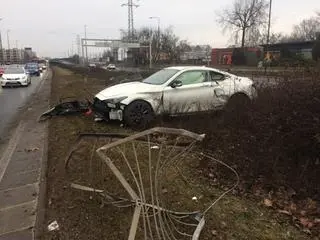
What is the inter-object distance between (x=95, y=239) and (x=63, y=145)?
186 inches

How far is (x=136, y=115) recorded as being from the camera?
1094 cm

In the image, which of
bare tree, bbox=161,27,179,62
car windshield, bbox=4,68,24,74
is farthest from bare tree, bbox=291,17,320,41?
car windshield, bbox=4,68,24,74

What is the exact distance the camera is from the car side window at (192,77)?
460 inches

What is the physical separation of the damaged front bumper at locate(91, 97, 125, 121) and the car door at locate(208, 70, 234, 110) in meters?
2.40

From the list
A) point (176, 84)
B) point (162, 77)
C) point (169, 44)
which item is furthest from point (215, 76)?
point (169, 44)

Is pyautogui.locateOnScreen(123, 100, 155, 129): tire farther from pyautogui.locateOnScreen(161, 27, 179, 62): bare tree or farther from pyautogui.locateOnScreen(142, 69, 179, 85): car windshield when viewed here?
pyautogui.locateOnScreen(161, 27, 179, 62): bare tree

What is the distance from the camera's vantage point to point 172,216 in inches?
200

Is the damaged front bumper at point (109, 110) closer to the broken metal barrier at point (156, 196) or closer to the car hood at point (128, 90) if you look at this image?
the car hood at point (128, 90)

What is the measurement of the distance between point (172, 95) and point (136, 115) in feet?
3.70

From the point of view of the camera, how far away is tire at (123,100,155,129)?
10875mm

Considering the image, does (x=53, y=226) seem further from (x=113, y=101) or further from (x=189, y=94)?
(x=189, y=94)

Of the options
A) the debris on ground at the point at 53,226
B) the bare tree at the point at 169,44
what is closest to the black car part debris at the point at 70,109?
the debris on ground at the point at 53,226

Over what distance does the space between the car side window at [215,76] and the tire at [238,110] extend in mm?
1590

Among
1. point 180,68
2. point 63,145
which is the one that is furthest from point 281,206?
point 180,68
